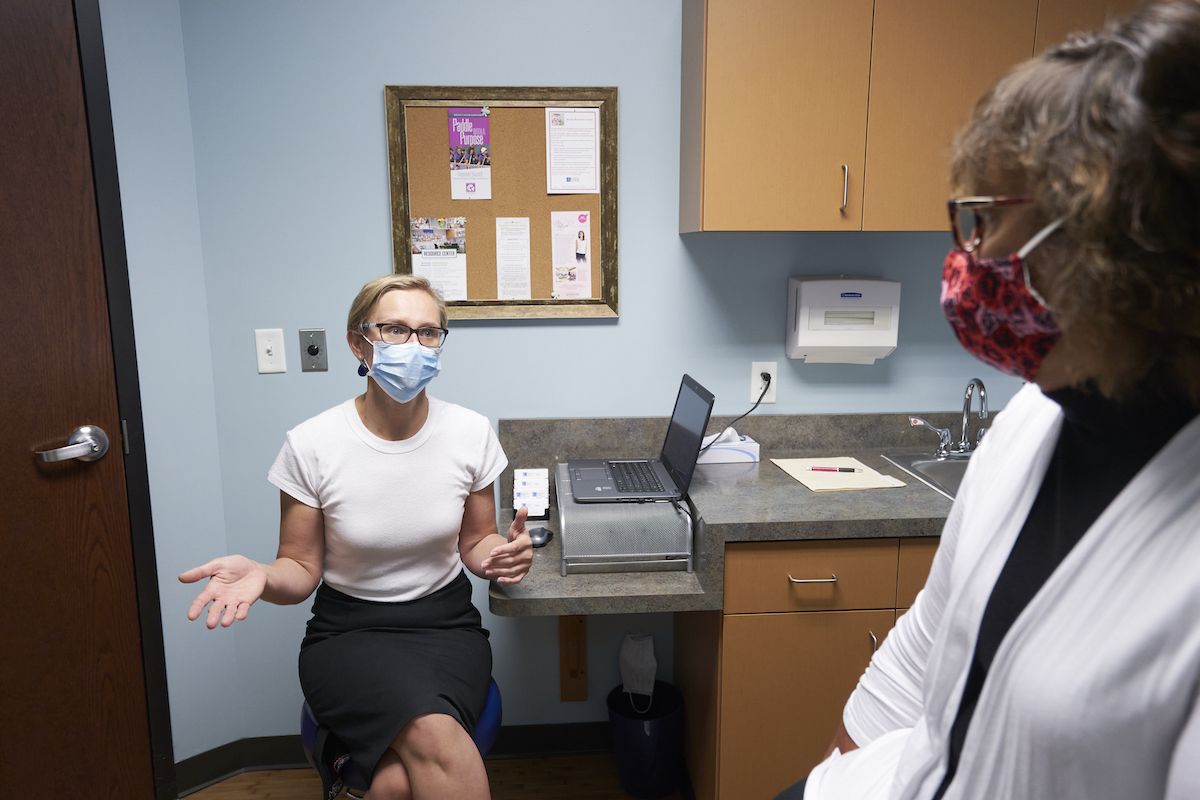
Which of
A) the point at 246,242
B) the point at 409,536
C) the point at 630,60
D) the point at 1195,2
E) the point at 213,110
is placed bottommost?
the point at 409,536

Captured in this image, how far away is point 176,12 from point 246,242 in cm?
57

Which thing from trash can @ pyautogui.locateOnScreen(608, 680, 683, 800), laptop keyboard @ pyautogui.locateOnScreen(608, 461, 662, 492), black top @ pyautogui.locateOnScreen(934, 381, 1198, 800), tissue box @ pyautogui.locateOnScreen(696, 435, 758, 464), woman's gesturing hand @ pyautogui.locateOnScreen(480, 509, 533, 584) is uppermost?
black top @ pyautogui.locateOnScreen(934, 381, 1198, 800)

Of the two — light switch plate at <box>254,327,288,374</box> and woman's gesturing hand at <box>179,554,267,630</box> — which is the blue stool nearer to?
woman's gesturing hand at <box>179,554,267,630</box>

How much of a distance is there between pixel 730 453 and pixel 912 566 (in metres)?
0.56

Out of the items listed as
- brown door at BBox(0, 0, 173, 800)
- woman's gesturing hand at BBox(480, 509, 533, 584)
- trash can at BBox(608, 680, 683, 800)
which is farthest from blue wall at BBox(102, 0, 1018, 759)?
woman's gesturing hand at BBox(480, 509, 533, 584)

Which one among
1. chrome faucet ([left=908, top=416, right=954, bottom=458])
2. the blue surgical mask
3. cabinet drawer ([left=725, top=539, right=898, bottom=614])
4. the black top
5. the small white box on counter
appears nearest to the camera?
the black top

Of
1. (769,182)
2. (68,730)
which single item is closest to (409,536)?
(68,730)

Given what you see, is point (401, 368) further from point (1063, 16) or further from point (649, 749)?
point (1063, 16)

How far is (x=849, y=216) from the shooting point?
1794 mm

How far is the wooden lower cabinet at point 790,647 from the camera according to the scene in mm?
1613

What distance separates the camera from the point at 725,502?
5.60 feet

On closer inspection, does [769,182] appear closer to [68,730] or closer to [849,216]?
[849,216]

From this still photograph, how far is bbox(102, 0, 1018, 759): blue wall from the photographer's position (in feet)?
6.11

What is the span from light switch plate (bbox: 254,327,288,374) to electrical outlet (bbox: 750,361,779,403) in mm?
1301
